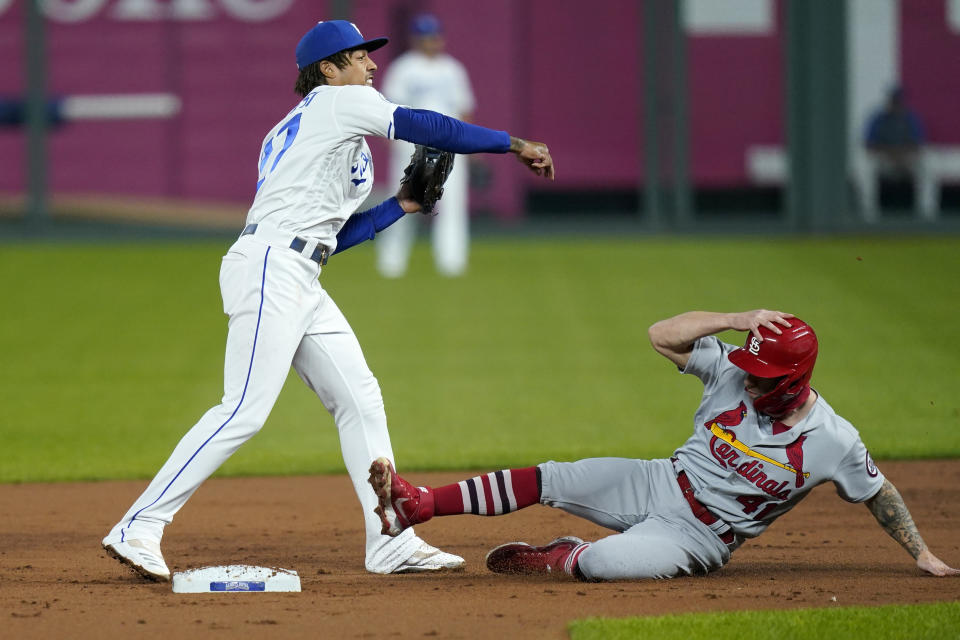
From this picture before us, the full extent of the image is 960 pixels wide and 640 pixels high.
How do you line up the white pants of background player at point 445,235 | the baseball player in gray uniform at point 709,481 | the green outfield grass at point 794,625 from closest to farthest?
the green outfield grass at point 794,625
the baseball player in gray uniform at point 709,481
the white pants of background player at point 445,235

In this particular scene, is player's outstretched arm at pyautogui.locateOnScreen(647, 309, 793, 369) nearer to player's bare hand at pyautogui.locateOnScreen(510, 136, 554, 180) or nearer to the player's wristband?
player's bare hand at pyautogui.locateOnScreen(510, 136, 554, 180)

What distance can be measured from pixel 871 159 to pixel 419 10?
19.9 feet

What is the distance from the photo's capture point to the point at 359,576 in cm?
513

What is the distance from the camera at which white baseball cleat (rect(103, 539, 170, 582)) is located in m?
4.81

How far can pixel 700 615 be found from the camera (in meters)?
4.39

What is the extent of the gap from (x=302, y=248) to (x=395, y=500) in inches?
38.2

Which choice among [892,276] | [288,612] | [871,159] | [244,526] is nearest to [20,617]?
[288,612]

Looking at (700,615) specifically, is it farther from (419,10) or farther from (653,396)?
(419,10)

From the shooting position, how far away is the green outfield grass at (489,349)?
803 cm

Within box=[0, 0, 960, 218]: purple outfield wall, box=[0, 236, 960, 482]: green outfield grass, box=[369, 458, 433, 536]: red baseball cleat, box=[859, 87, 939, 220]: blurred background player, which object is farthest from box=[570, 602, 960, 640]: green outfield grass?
box=[859, 87, 939, 220]: blurred background player

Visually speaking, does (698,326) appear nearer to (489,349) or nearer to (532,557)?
(532,557)

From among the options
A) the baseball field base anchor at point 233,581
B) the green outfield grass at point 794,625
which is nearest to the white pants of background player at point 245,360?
the baseball field base anchor at point 233,581

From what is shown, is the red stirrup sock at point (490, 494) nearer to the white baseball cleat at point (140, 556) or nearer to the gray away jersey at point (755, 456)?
the gray away jersey at point (755, 456)

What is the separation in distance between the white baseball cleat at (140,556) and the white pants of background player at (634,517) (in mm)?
1414
